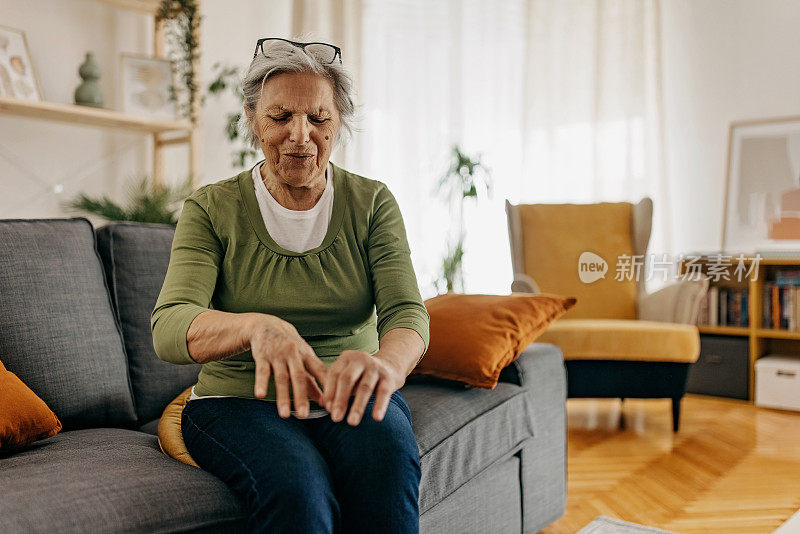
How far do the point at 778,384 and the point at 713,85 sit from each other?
5.26 feet

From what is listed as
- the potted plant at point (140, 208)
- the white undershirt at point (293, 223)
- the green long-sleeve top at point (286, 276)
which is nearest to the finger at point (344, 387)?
the green long-sleeve top at point (286, 276)

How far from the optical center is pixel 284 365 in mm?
939

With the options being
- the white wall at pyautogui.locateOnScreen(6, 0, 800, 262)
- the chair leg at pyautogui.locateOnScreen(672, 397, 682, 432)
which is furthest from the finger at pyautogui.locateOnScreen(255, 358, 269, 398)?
the white wall at pyautogui.locateOnScreen(6, 0, 800, 262)

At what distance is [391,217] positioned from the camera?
4.45ft

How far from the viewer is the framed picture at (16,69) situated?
2.93m

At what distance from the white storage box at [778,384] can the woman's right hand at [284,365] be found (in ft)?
9.49

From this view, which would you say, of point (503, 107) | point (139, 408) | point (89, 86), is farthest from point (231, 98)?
point (139, 408)

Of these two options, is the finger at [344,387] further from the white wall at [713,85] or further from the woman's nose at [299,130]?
the white wall at [713,85]

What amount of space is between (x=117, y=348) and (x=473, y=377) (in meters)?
0.79

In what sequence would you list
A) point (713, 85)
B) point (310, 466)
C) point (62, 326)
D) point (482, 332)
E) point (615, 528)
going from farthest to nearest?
point (713, 85), point (615, 528), point (482, 332), point (62, 326), point (310, 466)

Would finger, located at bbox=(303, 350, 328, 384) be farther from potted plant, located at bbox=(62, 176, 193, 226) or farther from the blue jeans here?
potted plant, located at bbox=(62, 176, 193, 226)

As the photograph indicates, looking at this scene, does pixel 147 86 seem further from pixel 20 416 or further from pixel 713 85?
pixel 713 85

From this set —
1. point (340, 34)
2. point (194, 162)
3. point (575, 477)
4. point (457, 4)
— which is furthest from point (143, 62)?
point (575, 477)

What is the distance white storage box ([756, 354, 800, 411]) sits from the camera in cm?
320
